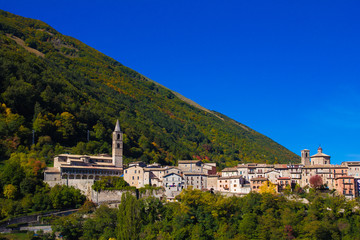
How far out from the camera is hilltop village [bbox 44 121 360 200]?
6688 cm

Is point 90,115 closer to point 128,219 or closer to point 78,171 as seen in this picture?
point 78,171

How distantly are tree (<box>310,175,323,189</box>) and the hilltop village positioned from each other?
1.42 meters

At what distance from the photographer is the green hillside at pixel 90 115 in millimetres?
83838

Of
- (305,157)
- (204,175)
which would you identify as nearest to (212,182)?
(204,175)

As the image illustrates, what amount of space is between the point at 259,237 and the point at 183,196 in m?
12.3

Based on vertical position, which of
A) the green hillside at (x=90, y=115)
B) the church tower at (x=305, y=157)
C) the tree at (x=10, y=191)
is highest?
the green hillside at (x=90, y=115)

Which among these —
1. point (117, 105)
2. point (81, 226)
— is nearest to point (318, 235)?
A: point (81, 226)

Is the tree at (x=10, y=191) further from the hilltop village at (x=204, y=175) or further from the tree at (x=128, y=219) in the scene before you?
the tree at (x=128, y=219)

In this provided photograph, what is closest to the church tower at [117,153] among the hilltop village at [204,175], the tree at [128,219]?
the hilltop village at [204,175]

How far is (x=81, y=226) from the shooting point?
197 ft

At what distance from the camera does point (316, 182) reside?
66.9 m

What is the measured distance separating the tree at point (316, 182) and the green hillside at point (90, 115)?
36.9 metres

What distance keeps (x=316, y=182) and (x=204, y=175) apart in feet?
60.0

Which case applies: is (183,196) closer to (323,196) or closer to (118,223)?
(118,223)
